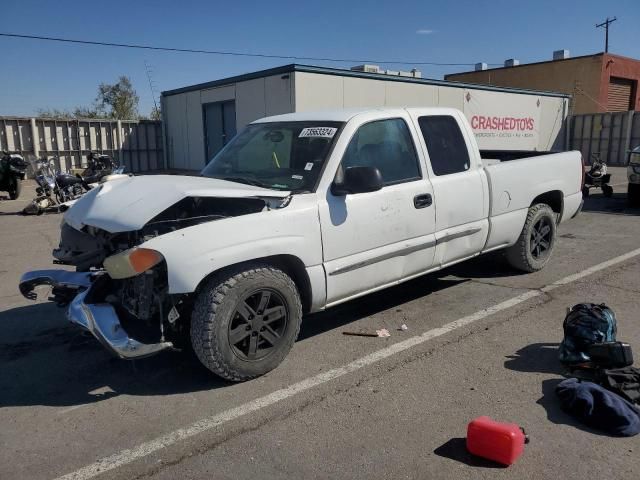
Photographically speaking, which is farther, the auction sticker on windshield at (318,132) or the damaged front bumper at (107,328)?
the auction sticker on windshield at (318,132)

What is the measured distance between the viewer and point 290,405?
11.5 feet

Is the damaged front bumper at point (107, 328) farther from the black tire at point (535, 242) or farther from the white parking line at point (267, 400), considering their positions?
the black tire at point (535, 242)

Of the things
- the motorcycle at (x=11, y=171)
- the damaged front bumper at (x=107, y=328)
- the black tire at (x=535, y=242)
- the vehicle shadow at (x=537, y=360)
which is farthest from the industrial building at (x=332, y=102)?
the damaged front bumper at (x=107, y=328)

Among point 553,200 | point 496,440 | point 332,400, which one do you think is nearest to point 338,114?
point 332,400

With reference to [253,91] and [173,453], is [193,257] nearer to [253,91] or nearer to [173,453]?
[173,453]

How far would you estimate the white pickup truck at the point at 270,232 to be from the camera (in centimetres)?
353

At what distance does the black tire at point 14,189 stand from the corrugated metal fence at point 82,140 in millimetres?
6800

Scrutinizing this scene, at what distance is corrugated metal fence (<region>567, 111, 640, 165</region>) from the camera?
81.9 feet

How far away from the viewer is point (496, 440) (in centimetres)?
287

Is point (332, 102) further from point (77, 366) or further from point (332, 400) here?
point (332, 400)

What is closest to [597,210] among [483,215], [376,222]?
[483,215]

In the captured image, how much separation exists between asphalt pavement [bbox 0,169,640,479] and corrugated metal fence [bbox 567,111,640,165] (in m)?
22.5

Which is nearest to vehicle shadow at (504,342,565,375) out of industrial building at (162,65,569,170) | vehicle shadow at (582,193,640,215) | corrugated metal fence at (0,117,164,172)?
vehicle shadow at (582,193,640,215)

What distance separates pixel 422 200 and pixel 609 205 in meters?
A: 10.0
